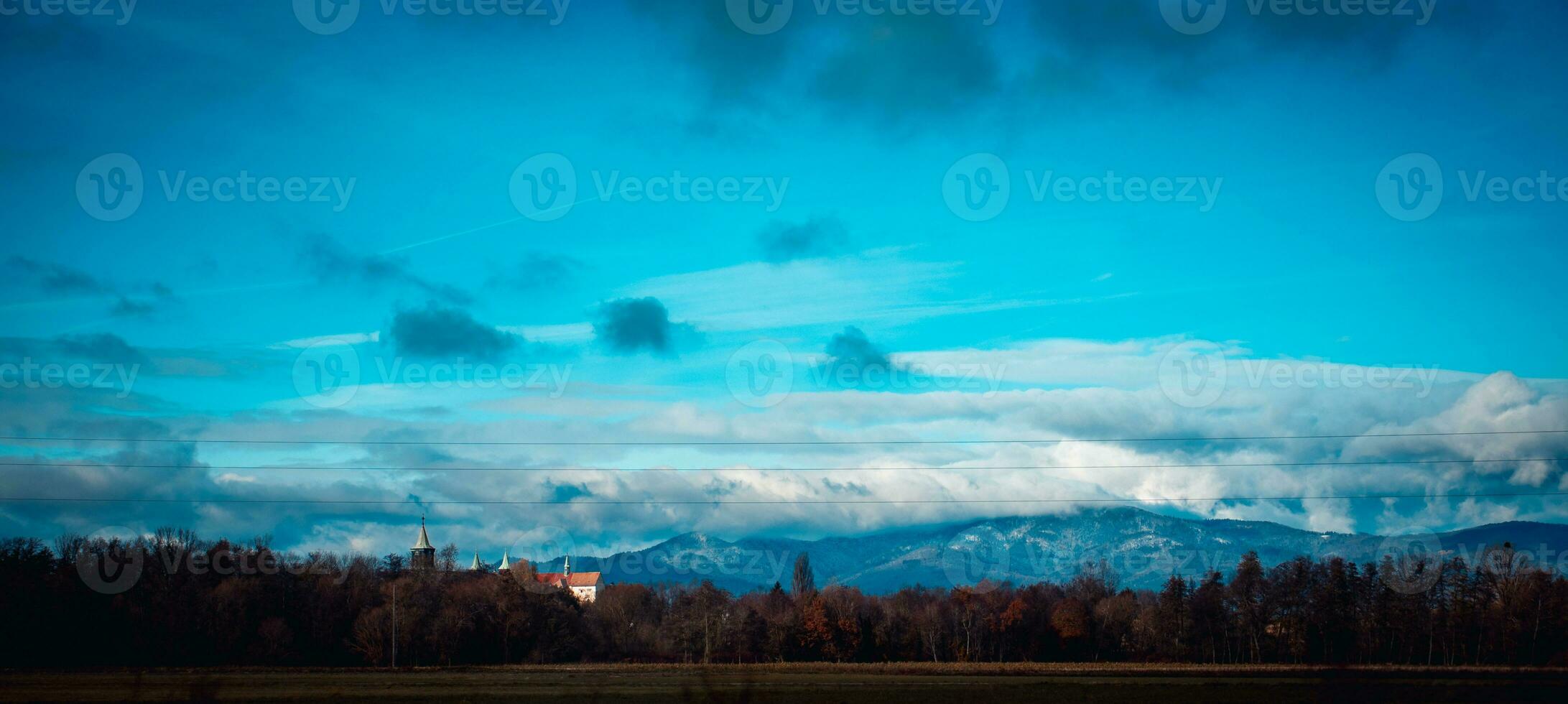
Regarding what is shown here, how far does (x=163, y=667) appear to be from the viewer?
112375 mm

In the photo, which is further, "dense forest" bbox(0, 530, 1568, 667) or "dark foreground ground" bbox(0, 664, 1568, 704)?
"dense forest" bbox(0, 530, 1568, 667)

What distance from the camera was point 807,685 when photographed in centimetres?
8662

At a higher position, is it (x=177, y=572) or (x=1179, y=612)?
(x=177, y=572)

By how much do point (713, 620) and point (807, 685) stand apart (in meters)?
61.3

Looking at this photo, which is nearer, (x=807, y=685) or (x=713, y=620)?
(x=807, y=685)

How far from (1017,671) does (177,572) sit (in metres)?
101

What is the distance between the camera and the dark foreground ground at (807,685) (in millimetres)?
70375

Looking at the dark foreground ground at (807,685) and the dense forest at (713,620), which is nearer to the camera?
the dark foreground ground at (807,685)

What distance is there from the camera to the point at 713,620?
479 ft

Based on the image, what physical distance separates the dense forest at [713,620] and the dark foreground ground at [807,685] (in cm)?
1730

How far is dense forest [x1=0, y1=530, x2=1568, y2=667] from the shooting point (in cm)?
12338

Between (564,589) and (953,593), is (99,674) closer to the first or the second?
(564,589)

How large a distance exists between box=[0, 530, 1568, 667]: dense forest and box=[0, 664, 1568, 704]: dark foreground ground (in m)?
17.3

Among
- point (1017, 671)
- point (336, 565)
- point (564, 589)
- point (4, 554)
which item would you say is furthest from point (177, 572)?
point (1017, 671)
